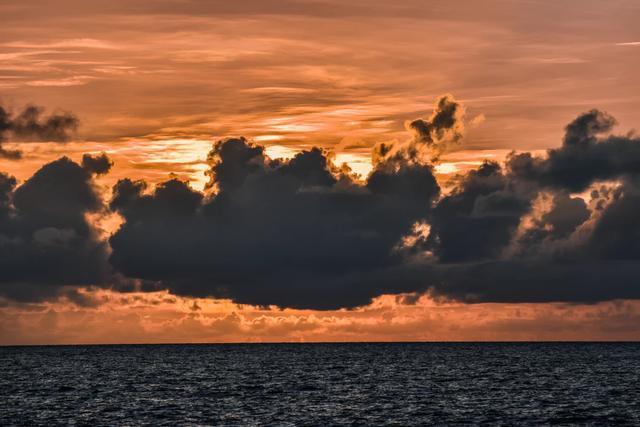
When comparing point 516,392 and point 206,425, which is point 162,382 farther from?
point 206,425

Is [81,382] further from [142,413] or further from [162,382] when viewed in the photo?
[142,413]

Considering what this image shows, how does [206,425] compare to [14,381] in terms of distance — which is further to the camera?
[14,381]

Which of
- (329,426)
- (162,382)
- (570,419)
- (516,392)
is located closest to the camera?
(329,426)

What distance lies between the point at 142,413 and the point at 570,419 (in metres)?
48.2

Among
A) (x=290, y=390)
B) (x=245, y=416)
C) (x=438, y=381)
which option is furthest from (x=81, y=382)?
(x=245, y=416)

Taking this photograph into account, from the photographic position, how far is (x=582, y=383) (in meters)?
172

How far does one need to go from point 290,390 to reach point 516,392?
34005 mm

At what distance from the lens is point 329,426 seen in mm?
102500

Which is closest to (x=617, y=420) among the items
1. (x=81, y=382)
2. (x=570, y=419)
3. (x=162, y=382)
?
(x=570, y=419)

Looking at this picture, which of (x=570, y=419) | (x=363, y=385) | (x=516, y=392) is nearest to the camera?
(x=570, y=419)

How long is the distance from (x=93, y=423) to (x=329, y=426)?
25023mm

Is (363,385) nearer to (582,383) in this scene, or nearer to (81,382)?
(582,383)

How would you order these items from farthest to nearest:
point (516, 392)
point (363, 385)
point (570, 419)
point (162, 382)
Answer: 1. point (162, 382)
2. point (363, 385)
3. point (516, 392)
4. point (570, 419)

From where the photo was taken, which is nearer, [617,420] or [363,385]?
[617,420]
